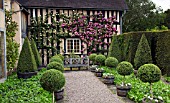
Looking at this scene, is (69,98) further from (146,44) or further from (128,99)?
(146,44)

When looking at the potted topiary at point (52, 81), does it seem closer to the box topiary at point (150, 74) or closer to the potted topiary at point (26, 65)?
the box topiary at point (150, 74)

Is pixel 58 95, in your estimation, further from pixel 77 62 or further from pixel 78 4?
pixel 78 4

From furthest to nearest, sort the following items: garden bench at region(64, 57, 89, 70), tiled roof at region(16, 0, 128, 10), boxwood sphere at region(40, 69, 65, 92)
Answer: tiled roof at region(16, 0, 128, 10) < garden bench at region(64, 57, 89, 70) < boxwood sphere at region(40, 69, 65, 92)

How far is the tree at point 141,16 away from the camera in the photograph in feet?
103

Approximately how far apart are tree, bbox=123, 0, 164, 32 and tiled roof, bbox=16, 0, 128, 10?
40.2ft

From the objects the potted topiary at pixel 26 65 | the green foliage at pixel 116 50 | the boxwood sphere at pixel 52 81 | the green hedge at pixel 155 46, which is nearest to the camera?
the boxwood sphere at pixel 52 81

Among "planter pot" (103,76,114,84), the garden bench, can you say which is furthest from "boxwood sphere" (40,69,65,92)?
the garden bench

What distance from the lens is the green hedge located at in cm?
1105

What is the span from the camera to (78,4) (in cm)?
1872

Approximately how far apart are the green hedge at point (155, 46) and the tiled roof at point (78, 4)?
4.40m

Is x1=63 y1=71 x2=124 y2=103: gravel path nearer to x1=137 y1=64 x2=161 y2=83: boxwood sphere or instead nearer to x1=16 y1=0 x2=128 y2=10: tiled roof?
x1=137 y1=64 x2=161 y2=83: boxwood sphere

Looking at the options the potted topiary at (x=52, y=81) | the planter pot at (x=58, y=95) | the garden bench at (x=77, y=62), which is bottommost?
the planter pot at (x=58, y=95)

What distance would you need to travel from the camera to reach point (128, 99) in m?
7.25

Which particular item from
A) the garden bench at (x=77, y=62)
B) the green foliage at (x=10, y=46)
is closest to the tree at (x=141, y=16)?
the garden bench at (x=77, y=62)
